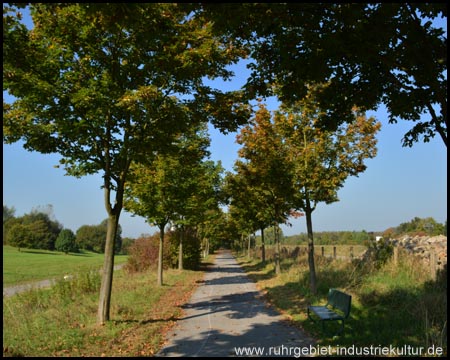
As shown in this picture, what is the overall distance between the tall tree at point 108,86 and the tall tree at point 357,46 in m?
1.94

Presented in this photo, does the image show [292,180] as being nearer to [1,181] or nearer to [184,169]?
[184,169]

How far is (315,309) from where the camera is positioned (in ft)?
26.7

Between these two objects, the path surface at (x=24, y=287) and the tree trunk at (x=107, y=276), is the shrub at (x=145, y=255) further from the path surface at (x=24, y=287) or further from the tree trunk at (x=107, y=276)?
the tree trunk at (x=107, y=276)

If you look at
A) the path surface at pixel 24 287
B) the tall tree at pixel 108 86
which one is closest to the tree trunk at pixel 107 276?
the tall tree at pixel 108 86

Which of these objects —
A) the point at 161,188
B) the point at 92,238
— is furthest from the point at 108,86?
the point at 92,238

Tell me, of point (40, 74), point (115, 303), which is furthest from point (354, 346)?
point (40, 74)

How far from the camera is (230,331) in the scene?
26.1 feet

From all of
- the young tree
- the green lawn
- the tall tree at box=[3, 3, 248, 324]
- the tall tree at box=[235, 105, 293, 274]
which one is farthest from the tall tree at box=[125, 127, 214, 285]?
the young tree

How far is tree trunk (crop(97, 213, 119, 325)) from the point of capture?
8.64 meters

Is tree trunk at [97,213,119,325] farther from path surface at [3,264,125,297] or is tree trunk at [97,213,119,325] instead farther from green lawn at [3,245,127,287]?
green lawn at [3,245,127,287]

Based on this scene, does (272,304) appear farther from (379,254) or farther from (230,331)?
(379,254)

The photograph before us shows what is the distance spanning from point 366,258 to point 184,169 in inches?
330

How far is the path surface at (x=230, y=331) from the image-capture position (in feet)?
21.7

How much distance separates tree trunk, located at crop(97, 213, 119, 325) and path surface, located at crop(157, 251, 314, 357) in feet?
5.41
